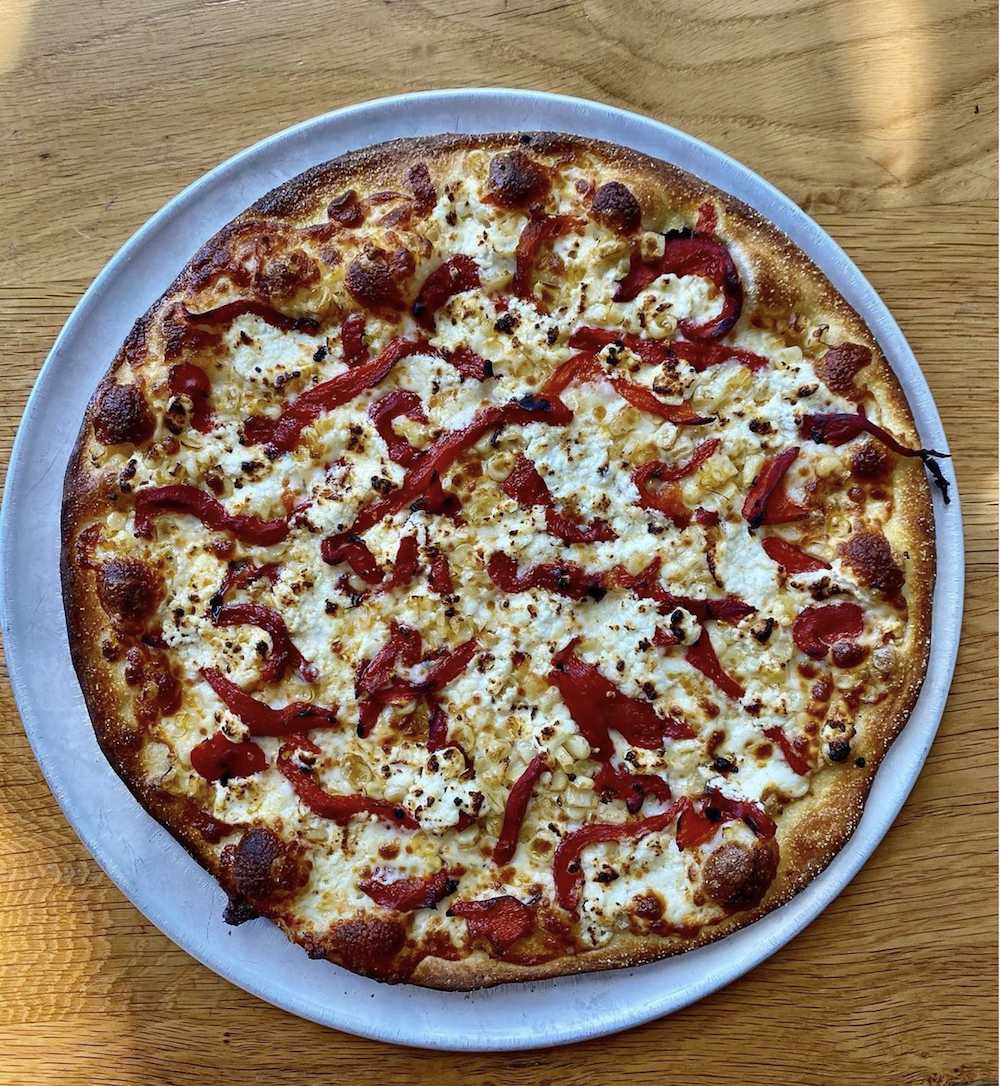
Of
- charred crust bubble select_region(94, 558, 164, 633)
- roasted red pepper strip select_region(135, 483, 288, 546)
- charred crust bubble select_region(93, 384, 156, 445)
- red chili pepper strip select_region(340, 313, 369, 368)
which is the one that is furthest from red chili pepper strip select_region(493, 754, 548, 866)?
charred crust bubble select_region(93, 384, 156, 445)

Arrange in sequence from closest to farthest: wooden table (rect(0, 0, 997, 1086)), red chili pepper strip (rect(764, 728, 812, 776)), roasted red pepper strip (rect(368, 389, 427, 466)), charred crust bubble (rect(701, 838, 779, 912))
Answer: charred crust bubble (rect(701, 838, 779, 912))
red chili pepper strip (rect(764, 728, 812, 776))
roasted red pepper strip (rect(368, 389, 427, 466))
wooden table (rect(0, 0, 997, 1086))

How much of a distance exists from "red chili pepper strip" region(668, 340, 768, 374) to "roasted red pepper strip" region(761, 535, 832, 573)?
2.19 feet

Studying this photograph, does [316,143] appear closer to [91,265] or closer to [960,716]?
[91,265]

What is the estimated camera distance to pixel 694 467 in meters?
3.15

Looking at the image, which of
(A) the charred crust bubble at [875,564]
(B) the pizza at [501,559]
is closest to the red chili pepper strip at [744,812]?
(B) the pizza at [501,559]

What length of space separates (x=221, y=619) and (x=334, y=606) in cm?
41

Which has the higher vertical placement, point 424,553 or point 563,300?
point 563,300

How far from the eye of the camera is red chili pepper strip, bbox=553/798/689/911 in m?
3.04

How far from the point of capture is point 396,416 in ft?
10.5

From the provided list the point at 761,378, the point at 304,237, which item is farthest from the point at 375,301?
the point at 761,378

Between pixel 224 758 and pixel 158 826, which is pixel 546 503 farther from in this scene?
pixel 158 826

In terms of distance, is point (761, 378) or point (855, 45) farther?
point (855, 45)

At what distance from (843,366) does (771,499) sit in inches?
21.6

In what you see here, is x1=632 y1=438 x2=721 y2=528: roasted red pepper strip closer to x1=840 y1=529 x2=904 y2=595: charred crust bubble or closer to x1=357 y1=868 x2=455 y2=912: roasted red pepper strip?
x1=840 y1=529 x2=904 y2=595: charred crust bubble
